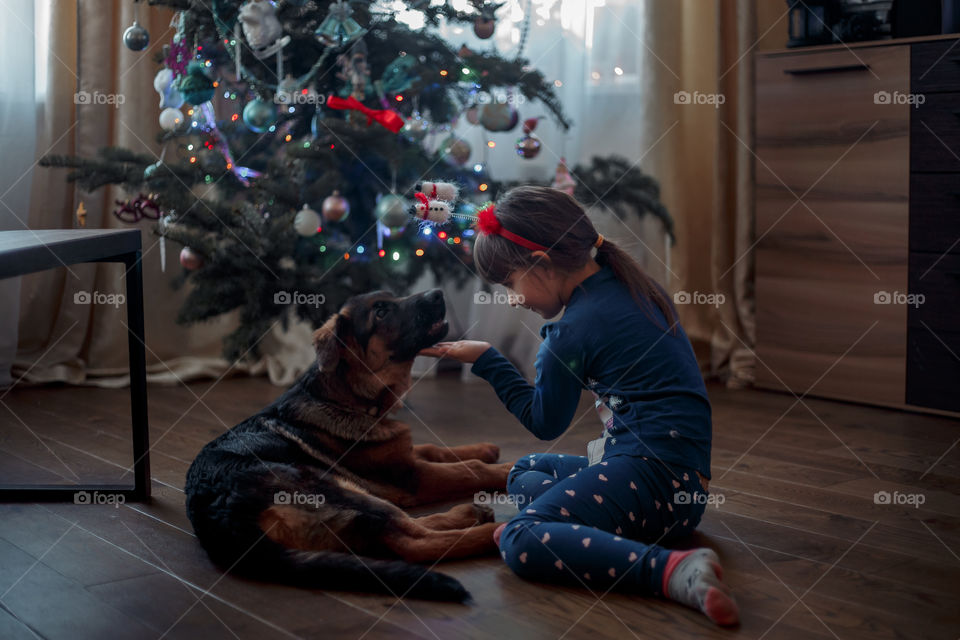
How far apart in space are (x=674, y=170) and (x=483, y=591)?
2.41 metres

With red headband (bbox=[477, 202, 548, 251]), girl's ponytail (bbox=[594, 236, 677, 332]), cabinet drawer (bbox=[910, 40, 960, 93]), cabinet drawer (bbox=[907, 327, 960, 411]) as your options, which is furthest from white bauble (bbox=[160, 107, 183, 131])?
cabinet drawer (bbox=[907, 327, 960, 411])

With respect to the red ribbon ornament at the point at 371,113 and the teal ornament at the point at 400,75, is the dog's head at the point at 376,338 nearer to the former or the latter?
the red ribbon ornament at the point at 371,113

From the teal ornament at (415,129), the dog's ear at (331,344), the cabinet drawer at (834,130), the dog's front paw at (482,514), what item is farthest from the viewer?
the cabinet drawer at (834,130)

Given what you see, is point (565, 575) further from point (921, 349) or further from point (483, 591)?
point (921, 349)

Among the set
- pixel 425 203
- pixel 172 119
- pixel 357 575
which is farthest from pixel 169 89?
pixel 357 575

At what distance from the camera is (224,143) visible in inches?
118

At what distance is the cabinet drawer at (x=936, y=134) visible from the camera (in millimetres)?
2861

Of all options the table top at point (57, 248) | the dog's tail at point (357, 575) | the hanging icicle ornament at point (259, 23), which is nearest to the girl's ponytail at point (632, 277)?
the dog's tail at point (357, 575)

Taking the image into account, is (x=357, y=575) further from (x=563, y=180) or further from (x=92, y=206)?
(x=92, y=206)

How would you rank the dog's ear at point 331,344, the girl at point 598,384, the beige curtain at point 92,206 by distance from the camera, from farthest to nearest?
the beige curtain at point 92,206 < the dog's ear at point 331,344 < the girl at point 598,384

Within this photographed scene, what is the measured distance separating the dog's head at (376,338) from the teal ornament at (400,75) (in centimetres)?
90

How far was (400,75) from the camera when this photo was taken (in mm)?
2746

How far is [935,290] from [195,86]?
2302 millimetres

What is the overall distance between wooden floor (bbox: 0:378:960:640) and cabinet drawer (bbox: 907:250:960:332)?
12.4 inches
